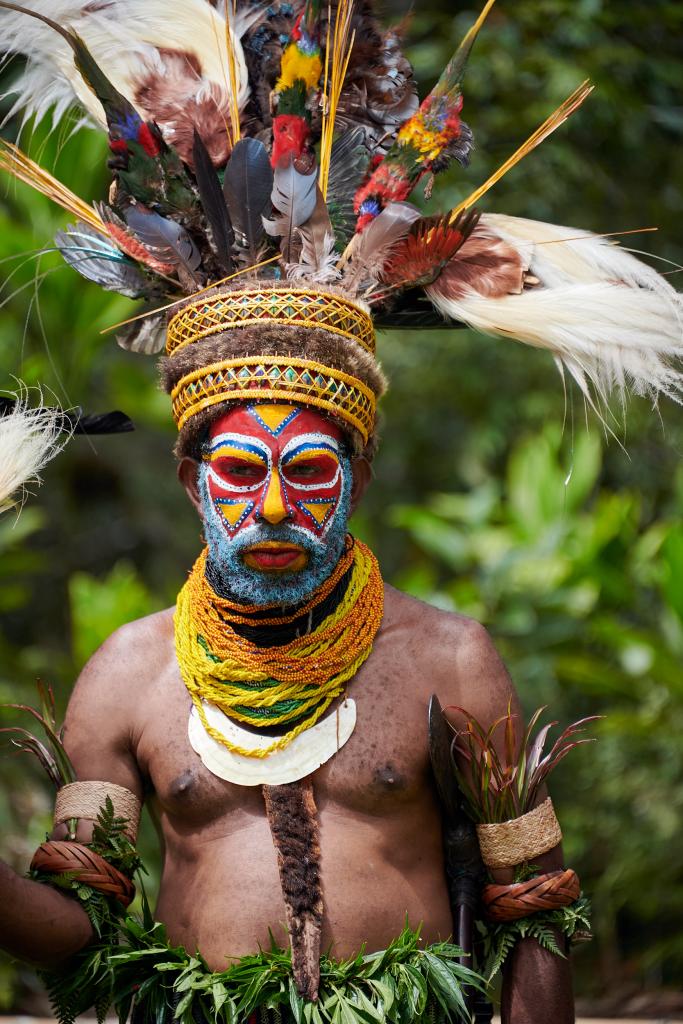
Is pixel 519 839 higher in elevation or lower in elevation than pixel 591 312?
lower

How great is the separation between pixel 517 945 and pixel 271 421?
123 centimetres

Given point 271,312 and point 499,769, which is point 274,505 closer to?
point 271,312

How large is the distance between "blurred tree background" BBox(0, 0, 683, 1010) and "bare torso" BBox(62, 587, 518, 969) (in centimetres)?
261

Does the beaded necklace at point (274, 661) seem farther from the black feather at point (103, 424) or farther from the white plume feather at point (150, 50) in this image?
the white plume feather at point (150, 50)

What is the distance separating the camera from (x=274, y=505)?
2.56m

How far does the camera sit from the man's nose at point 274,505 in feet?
8.40

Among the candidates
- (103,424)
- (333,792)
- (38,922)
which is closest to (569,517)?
(103,424)

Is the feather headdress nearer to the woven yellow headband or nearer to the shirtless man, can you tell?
the woven yellow headband

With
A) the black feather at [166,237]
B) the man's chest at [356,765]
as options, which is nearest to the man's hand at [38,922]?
the man's chest at [356,765]

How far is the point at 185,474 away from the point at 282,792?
743 millimetres

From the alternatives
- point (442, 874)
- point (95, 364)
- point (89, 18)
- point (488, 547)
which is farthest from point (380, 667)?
point (95, 364)

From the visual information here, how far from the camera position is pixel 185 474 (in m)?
2.85

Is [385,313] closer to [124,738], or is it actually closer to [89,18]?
[89,18]

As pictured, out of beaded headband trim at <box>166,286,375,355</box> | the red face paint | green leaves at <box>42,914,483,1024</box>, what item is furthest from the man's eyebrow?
green leaves at <box>42,914,483,1024</box>
